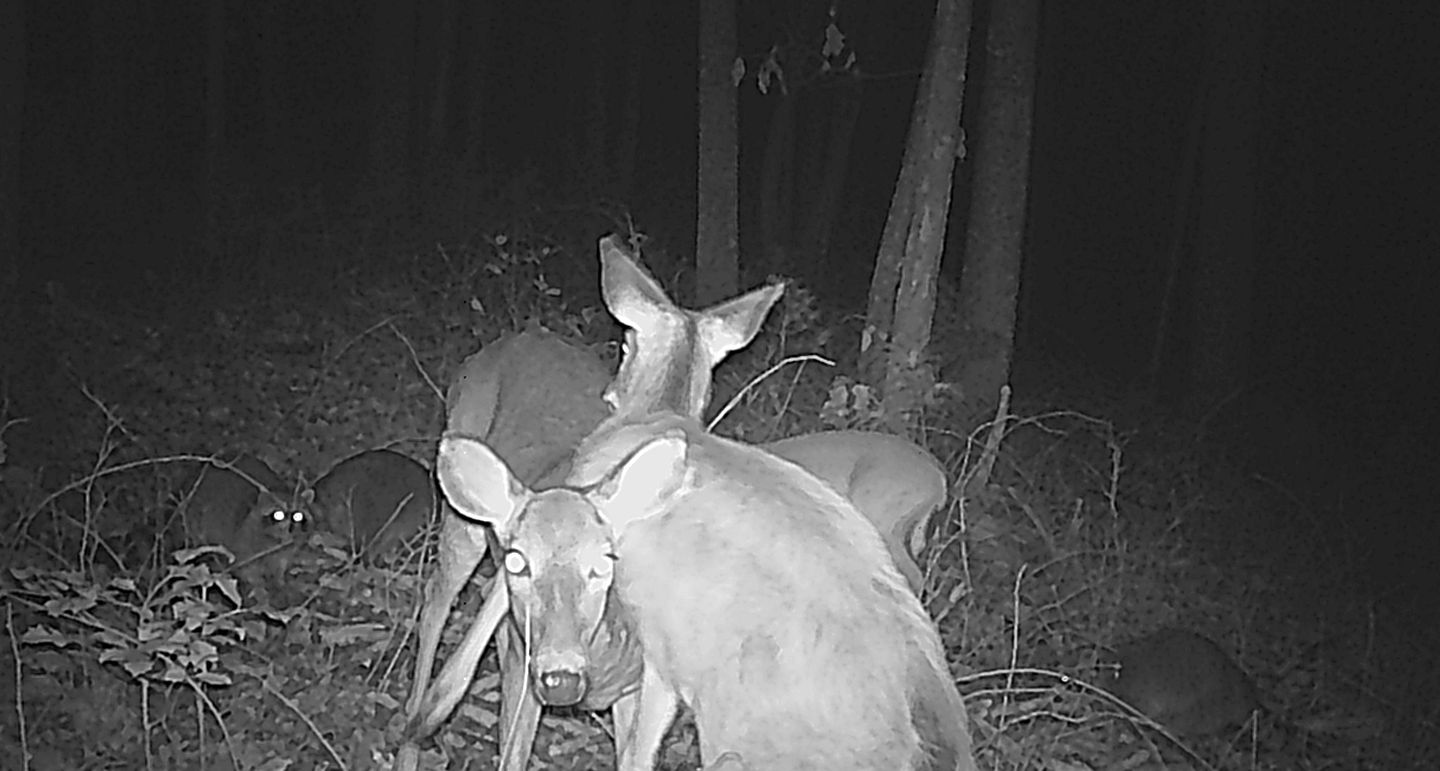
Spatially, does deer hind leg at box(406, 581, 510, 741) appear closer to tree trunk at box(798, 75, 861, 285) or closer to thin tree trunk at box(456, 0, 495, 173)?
tree trunk at box(798, 75, 861, 285)

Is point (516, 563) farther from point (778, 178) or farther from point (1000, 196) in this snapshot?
point (778, 178)

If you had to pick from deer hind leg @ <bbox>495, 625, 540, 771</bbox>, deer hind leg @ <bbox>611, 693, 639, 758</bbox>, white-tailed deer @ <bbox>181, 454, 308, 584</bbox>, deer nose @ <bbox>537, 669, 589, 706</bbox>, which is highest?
deer nose @ <bbox>537, 669, 589, 706</bbox>

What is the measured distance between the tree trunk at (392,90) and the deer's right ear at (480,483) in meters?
16.1

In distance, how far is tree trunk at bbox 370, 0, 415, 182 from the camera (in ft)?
64.0

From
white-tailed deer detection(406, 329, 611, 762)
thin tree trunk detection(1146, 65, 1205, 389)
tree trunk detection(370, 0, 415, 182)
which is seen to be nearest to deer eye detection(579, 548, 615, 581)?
white-tailed deer detection(406, 329, 611, 762)

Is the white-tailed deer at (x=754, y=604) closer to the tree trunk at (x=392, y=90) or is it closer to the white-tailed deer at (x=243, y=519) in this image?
the white-tailed deer at (x=243, y=519)

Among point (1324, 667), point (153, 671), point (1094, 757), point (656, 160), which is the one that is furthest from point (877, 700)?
point (656, 160)

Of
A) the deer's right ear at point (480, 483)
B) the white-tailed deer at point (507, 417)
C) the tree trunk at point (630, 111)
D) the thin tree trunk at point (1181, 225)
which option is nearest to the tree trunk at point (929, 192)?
the white-tailed deer at point (507, 417)

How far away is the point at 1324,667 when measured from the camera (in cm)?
933

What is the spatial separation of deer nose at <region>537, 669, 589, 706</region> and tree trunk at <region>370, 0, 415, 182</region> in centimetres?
1641

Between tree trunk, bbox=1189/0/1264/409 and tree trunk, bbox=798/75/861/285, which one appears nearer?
tree trunk, bbox=1189/0/1264/409

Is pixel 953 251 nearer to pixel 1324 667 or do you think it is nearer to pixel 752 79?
pixel 752 79

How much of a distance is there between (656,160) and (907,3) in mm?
8366

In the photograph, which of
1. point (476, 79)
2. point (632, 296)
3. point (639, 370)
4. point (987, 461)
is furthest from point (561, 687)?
point (476, 79)
